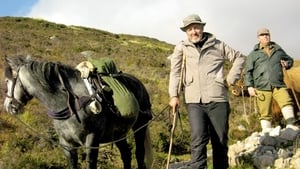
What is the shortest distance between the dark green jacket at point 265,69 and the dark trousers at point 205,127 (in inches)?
107

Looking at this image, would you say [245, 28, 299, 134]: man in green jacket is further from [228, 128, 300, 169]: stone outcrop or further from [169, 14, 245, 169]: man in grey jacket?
[169, 14, 245, 169]: man in grey jacket

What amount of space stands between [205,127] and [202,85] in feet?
1.69

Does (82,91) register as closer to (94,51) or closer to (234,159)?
(234,159)

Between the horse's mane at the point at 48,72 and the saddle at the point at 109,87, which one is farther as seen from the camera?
the saddle at the point at 109,87

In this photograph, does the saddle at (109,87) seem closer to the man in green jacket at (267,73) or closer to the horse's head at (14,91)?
the horse's head at (14,91)

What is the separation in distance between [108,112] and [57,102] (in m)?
0.75

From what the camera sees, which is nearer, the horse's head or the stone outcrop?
the horse's head

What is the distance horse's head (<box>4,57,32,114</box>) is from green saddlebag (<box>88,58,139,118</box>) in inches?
47.6

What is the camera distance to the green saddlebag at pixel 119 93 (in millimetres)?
A: 7734

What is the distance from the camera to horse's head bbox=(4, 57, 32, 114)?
23.9ft

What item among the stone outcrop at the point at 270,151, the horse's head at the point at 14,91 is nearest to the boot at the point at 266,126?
the stone outcrop at the point at 270,151

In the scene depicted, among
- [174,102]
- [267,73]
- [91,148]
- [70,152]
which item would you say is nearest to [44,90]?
[70,152]

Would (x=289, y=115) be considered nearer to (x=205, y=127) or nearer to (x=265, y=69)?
(x=265, y=69)

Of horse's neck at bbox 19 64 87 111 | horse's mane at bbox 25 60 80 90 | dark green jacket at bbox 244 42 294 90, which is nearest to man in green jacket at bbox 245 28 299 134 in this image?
dark green jacket at bbox 244 42 294 90
